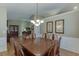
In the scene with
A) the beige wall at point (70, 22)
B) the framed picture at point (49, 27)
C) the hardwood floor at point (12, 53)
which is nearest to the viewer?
the hardwood floor at point (12, 53)

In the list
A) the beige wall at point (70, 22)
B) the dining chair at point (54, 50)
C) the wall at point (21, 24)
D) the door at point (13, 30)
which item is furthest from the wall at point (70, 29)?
the door at point (13, 30)

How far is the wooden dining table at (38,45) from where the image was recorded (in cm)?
214

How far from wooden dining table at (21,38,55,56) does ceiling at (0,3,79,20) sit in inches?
18.2

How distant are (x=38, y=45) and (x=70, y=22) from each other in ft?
2.40

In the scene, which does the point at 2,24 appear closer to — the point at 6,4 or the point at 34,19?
the point at 6,4

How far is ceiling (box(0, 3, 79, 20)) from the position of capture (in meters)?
2.14

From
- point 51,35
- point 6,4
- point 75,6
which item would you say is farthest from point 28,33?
point 75,6

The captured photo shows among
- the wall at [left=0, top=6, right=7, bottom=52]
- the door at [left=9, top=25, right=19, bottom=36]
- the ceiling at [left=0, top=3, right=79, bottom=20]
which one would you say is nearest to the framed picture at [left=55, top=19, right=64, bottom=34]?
the ceiling at [left=0, top=3, right=79, bottom=20]

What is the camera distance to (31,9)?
2.20 meters

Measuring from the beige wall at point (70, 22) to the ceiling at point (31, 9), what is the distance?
79mm

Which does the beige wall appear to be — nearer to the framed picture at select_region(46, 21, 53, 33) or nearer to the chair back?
the framed picture at select_region(46, 21, 53, 33)

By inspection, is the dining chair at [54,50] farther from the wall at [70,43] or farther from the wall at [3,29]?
the wall at [3,29]

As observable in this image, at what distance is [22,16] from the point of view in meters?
2.29

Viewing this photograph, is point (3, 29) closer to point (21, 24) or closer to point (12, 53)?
point (21, 24)
